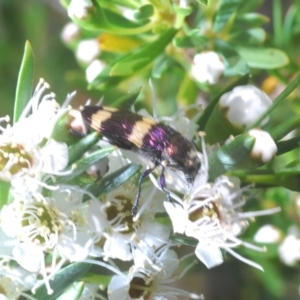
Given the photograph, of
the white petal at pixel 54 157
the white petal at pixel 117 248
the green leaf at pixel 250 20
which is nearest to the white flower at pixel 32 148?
the white petal at pixel 54 157

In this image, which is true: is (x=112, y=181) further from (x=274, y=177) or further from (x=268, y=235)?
(x=268, y=235)

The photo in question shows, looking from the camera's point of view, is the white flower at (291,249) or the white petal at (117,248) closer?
the white petal at (117,248)

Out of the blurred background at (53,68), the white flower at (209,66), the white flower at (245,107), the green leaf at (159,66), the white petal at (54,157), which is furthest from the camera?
the blurred background at (53,68)

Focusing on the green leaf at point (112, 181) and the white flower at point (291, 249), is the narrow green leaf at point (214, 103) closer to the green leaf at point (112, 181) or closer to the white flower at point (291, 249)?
the green leaf at point (112, 181)

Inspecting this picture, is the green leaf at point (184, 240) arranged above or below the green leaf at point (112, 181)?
below

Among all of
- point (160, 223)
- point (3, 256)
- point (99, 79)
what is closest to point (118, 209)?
point (160, 223)

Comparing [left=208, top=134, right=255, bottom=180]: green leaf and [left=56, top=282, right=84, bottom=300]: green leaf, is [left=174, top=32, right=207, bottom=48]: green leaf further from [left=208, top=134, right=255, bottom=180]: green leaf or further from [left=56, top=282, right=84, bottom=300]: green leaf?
[left=56, top=282, right=84, bottom=300]: green leaf

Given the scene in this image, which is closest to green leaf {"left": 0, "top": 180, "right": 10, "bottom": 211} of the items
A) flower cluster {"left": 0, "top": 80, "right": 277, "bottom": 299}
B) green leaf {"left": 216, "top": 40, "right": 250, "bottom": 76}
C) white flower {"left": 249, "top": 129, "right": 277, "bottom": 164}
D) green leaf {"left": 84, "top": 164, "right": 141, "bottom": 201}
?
flower cluster {"left": 0, "top": 80, "right": 277, "bottom": 299}

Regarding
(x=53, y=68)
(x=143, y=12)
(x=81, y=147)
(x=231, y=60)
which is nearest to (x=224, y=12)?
(x=231, y=60)
